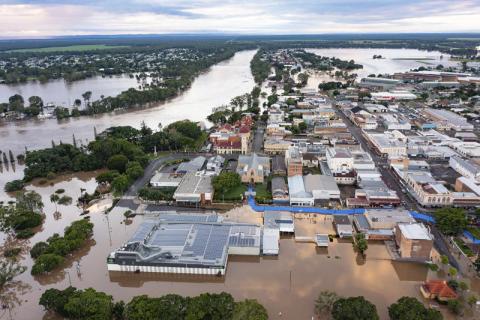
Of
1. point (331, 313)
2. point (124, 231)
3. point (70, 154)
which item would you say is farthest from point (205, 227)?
point (70, 154)

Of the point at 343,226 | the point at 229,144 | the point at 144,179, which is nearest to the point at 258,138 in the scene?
the point at 229,144

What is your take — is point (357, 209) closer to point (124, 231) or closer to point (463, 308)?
point (463, 308)

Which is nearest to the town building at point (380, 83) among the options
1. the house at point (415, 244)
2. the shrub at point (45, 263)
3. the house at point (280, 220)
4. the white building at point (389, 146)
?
the white building at point (389, 146)

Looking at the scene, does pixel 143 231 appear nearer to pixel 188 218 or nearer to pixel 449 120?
pixel 188 218

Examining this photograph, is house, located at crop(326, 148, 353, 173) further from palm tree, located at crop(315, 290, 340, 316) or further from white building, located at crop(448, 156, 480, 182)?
palm tree, located at crop(315, 290, 340, 316)

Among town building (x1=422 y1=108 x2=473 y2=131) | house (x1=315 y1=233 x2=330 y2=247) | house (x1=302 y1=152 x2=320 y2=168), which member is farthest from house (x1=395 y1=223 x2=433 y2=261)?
town building (x1=422 y1=108 x2=473 y2=131)

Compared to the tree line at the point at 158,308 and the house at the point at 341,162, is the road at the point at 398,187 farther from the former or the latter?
the tree line at the point at 158,308
